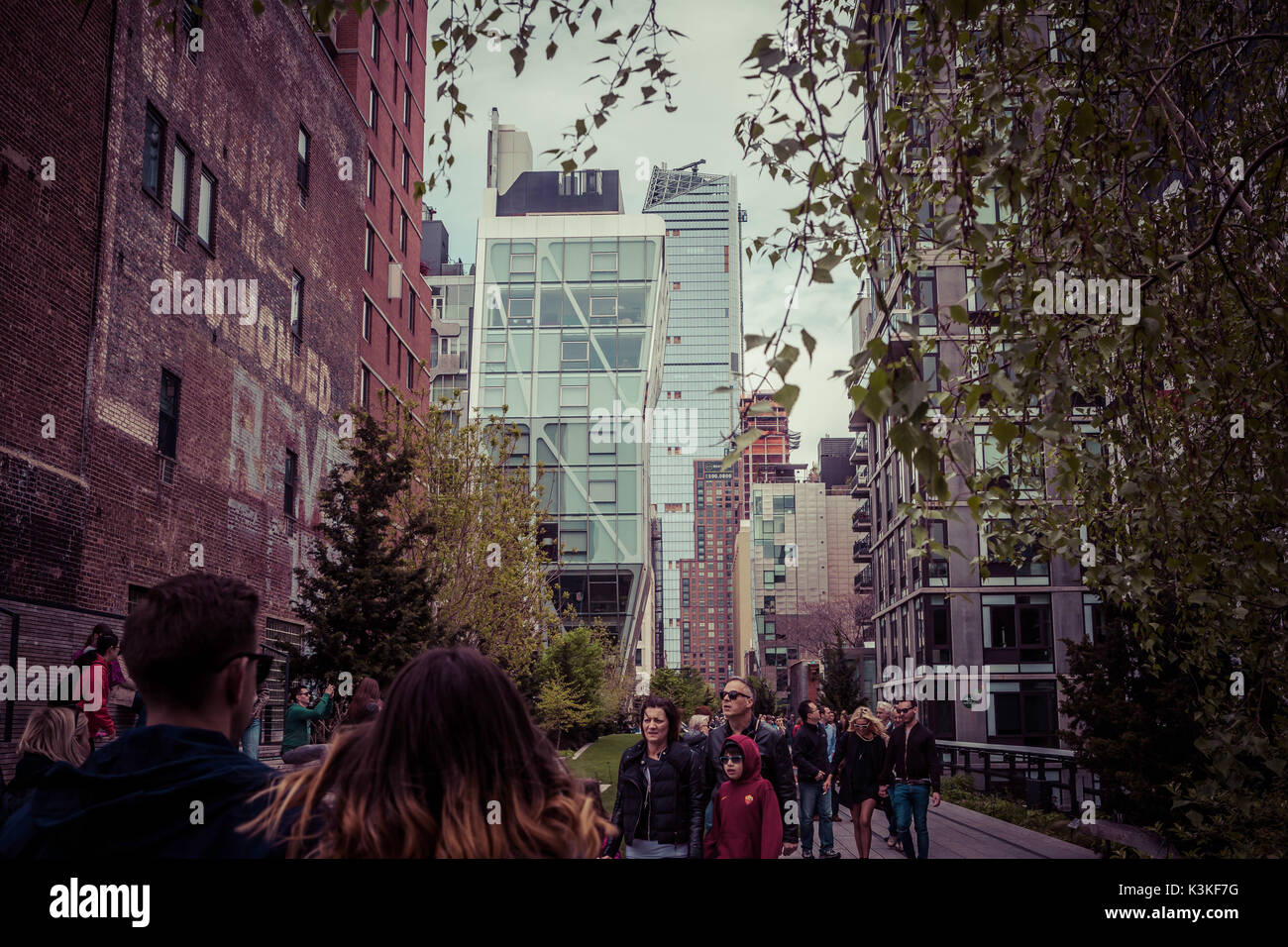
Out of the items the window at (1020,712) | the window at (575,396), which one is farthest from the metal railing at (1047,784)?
the window at (575,396)

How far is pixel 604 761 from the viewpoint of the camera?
3981cm

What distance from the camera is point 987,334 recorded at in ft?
22.4

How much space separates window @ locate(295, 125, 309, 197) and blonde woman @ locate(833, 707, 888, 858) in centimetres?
2099

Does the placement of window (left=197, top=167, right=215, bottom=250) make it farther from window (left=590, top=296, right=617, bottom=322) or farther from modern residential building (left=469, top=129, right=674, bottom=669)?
window (left=590, top=296, right=617, bottom=322)

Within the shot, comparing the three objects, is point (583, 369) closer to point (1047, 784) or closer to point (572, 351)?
point (572, 351)

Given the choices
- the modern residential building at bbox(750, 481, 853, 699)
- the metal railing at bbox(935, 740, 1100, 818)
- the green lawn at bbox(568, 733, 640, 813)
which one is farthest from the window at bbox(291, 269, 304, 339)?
the modern residential building at bbox(750, 481, 853, 699)

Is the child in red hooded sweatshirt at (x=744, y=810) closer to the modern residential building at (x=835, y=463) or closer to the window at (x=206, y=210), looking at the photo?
the window at (x=206, y=210)

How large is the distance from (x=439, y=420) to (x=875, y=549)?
1564 inches

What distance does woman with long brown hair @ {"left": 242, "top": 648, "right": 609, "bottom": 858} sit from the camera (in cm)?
241

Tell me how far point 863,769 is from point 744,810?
7.39 m

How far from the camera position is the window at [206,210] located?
2209 cm

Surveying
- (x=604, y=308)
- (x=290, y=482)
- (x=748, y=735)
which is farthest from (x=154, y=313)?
(x=604, y=308)
